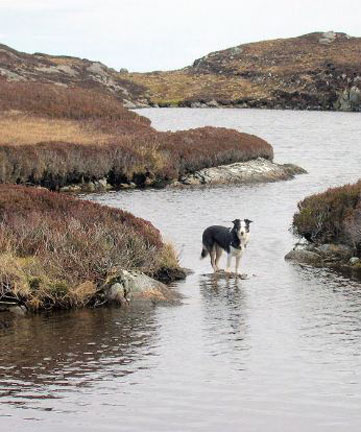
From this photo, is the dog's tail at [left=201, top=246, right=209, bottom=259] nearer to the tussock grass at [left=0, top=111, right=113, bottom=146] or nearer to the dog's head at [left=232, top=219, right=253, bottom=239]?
the dog's head at [left=232, top=219, right=253, bottom=239]

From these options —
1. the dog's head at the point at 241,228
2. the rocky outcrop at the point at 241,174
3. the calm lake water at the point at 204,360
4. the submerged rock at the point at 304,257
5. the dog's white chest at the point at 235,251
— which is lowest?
the calm lake water at the point at 204,360

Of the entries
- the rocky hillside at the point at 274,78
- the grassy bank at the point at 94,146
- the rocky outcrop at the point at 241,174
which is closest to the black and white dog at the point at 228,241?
the grassy bank at the point at 94,146

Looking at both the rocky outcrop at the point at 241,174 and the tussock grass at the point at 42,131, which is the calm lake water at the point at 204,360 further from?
the tussock grass at the point at 42,131

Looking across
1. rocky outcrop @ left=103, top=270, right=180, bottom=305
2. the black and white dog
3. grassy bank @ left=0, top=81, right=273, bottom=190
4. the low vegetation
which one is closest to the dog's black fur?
the black and white dog

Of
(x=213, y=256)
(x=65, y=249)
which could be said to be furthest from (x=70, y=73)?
(x=65, y=249)

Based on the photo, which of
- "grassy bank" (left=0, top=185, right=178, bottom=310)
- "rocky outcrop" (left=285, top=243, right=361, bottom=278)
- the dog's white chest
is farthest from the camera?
"rocky outcrop" (left=285, top=243, right=361, bottom=278)

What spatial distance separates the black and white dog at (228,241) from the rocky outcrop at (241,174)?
2211 centimetres

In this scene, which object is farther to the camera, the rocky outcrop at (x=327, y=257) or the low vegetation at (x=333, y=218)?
the low vegetation at (x=333, y=218)

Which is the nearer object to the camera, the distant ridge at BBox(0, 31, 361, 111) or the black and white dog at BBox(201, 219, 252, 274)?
the black and white dog at BBox(201, 219, 252, 274)

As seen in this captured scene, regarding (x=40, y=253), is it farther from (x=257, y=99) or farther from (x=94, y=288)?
(x=257, y=99)

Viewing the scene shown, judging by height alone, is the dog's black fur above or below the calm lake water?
above

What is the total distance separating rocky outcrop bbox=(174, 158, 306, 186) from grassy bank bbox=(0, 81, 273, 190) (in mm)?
653

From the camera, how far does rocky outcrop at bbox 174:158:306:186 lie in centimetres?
4759

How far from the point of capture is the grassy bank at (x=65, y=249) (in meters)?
19.3
